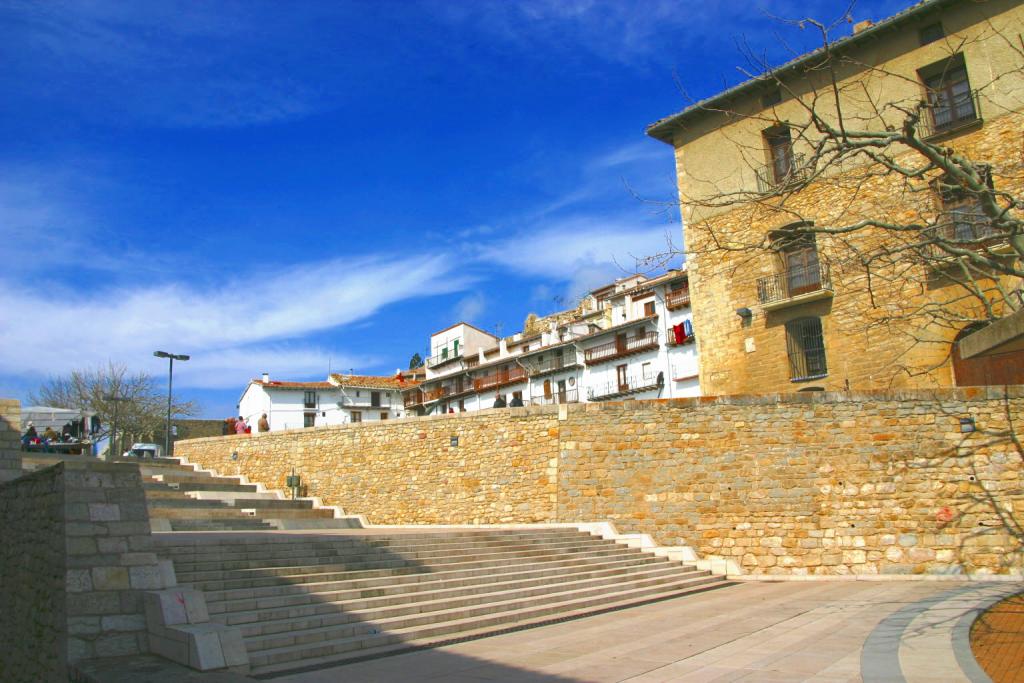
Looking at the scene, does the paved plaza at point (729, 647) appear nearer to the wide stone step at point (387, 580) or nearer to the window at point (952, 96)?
the wide stone step at point (387, 580)

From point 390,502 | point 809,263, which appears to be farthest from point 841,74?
point 390,502

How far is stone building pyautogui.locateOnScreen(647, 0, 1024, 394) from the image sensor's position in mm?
16594

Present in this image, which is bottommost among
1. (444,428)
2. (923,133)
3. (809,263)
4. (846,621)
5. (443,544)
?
(846,621)

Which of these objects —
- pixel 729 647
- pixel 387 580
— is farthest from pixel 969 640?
pixel 387 580

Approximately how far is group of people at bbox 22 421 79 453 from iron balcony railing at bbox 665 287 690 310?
86.7 ft

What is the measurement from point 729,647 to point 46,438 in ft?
74.2

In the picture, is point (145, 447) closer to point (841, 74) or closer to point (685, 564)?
point (685, 564)

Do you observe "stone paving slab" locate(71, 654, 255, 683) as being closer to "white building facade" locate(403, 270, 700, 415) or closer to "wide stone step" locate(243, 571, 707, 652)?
"wide stone step" locate(243, 571, 707, 652)

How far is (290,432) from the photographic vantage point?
2189cm

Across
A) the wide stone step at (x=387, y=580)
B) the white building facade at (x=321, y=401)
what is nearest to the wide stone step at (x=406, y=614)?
the wide stone step at (x=387, y=580)

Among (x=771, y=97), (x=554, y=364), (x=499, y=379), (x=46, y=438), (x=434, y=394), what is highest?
(x=771, y=97)

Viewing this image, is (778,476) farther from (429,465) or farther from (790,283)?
(429,465)

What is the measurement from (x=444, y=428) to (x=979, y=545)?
11.5 metres

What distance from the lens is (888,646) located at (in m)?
7.29
